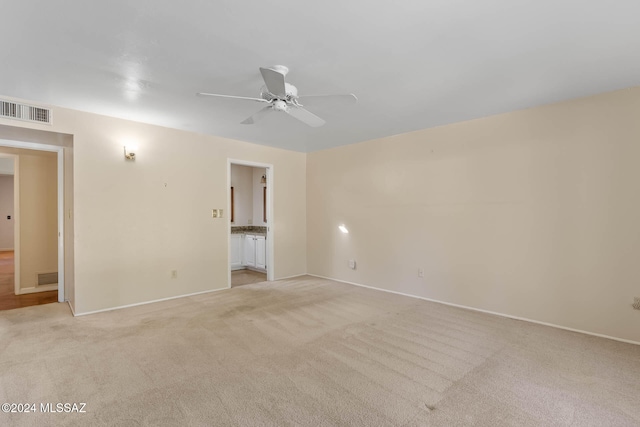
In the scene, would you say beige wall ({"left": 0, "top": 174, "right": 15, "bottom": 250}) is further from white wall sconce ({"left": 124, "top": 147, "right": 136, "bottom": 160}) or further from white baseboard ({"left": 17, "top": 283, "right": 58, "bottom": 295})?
white wall sconce ({"left": 124, "top": 147, "right": 136, "bottom": 160})

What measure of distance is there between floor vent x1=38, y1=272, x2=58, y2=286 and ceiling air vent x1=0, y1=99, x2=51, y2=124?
2.91m

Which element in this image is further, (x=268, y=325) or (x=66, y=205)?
(x=66, y=205)

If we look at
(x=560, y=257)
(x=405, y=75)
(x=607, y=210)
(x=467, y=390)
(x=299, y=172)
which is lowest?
(x=467, y=390)

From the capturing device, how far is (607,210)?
10.2ft

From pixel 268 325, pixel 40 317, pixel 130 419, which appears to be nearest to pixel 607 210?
pixel 268 325

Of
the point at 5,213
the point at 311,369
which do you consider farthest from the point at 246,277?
the point at 5,213

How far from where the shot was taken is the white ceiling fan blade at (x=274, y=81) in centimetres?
216

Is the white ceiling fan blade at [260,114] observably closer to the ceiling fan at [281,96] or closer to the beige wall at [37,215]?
the ceiling fan at [281,96]

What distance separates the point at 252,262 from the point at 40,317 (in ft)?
11.8

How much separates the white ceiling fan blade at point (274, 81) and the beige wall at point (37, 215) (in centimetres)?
469

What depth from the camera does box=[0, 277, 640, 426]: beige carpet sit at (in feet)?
6.31

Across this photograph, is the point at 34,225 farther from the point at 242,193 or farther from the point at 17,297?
the point at 242,193

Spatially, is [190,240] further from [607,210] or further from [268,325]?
[607,210]

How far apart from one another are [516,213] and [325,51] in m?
2.96
